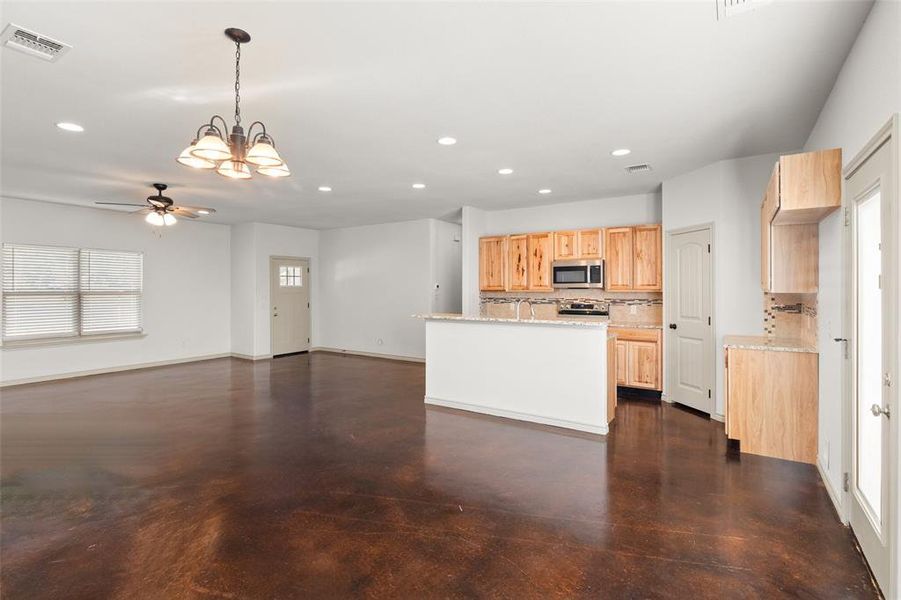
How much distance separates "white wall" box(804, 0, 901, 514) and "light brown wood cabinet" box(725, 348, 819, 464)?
5.6 inches

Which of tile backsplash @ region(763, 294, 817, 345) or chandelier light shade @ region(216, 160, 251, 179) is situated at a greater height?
chandelier light shade @ region(216, 160, 251, 179)

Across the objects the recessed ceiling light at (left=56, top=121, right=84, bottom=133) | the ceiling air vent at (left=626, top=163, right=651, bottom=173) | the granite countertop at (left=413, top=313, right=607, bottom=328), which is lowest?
the granite countertop at (left=413, top=313, right=607, bottom=328)

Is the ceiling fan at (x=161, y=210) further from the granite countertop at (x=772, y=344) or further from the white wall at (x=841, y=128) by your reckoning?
the white wall at (x=841, y=128)

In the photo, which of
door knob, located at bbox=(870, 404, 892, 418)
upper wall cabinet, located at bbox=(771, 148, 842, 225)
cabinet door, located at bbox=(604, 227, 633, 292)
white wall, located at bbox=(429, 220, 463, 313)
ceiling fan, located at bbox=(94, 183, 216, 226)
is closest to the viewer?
door knob, located at bbox=(870, 404, 892, 418)

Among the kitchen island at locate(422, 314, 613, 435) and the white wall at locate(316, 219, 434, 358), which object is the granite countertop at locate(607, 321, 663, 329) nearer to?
the kitchen island at locate(422, 314, 613, 435)

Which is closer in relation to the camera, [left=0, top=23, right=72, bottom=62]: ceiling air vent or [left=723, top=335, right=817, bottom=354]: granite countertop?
[left=0, top=23, right=72, bottom=62]: ceiling air vent

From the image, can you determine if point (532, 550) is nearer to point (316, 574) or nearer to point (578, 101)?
point (316, 574)

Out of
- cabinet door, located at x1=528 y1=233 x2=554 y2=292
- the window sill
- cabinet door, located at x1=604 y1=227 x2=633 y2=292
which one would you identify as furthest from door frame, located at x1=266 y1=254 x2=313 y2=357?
cabinet door, located at x1=604 y1=227 x2=633 y2=292

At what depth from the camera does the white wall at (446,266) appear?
27.5ft

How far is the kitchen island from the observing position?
4312mm

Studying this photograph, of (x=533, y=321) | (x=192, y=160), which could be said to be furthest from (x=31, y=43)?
(x=533, y=321)

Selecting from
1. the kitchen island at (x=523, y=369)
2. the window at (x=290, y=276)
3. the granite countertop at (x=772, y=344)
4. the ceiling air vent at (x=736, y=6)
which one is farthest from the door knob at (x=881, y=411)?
the window at (x=290, y=276)

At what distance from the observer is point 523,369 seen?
470 cm

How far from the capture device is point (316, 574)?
86.0 inches
